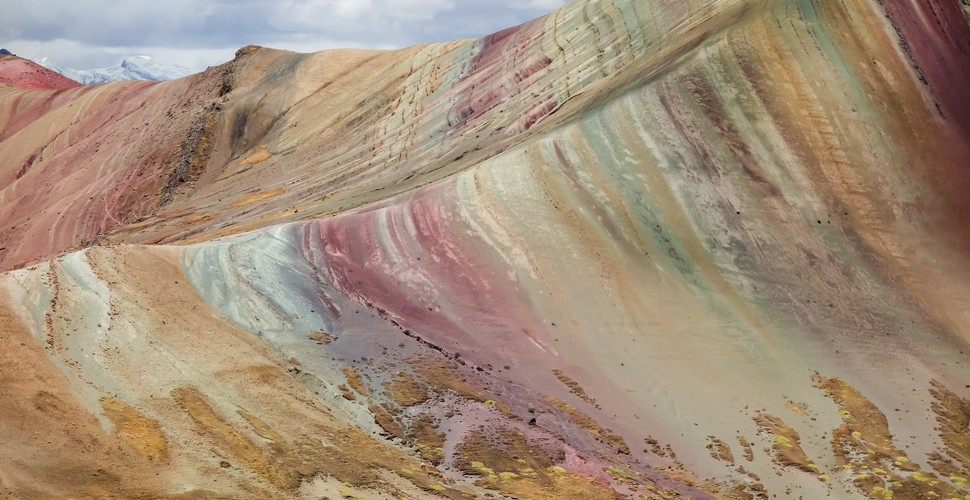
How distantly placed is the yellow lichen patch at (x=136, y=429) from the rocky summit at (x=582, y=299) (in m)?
0.10

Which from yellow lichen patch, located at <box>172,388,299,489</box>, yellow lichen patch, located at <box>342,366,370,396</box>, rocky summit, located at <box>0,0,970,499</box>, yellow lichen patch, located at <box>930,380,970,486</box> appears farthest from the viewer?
yellow lichen patch, located at <box>930,380,970,486</box>

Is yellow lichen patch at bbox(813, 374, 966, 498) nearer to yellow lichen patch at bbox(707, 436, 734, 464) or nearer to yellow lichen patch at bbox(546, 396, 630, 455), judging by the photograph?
yellow lichen patch at bbox(707, 436, 734, 464)

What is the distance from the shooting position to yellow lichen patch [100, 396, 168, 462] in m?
20.5

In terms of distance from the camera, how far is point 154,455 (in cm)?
2031

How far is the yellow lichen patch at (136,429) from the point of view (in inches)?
808

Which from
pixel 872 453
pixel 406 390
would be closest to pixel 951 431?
pixel 872 453

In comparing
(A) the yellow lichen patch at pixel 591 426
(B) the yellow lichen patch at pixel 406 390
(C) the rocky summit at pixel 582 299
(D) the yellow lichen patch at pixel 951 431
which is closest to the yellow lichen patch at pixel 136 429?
(C) the rocky summit at pixel 582 299

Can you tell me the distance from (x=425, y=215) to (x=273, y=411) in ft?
46.3

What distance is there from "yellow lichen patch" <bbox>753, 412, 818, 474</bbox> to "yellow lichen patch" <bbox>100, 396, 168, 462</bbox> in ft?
56.1

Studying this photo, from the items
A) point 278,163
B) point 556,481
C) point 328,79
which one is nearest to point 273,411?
point 556,481

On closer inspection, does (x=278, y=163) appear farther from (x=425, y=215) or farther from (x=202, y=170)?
(x=425, y=215)

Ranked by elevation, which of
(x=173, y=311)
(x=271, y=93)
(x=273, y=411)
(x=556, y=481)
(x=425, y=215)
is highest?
(x=271, y=93)

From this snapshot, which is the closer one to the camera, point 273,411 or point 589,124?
point 273,411

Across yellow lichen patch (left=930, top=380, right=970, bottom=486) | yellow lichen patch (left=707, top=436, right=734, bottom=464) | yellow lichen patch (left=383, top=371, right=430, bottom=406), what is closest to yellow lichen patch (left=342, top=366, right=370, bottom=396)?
yellow lichen patch (left=383, top=371, right=430, bottom=406)
